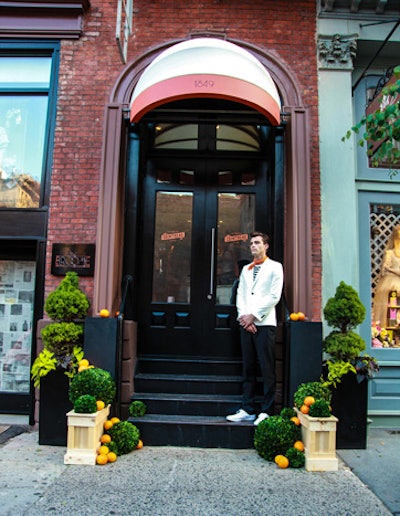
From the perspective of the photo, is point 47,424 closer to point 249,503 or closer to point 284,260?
point 249,503

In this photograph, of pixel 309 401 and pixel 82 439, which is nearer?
pixel 82 439

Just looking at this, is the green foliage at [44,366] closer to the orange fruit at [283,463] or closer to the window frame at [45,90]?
the window frame at [45,90]

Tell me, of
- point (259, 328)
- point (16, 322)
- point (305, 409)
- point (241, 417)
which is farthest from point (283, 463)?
point (16, 322)

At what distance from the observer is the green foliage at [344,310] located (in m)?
4.77

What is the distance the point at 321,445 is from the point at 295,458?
0.28 metres

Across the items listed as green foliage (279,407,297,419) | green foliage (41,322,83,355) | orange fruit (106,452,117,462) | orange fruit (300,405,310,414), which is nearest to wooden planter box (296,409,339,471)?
orange fruit (300,405,310,414)

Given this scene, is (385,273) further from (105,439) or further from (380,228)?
(105,439)

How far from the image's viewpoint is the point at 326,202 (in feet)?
18.9

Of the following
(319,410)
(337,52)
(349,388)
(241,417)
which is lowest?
(241,417)

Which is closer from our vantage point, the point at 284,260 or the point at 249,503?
the point at 249,503

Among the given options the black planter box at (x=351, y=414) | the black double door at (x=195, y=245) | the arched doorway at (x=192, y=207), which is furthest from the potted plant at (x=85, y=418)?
the black planter box at (x=351, y=414)

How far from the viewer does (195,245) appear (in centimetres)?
595

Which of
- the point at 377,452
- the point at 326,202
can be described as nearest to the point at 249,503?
the point at 377,452

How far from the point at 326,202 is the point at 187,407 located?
321 cm
